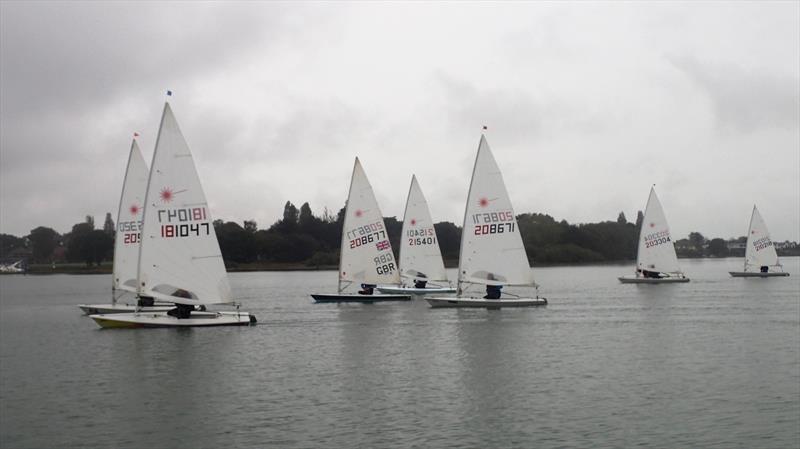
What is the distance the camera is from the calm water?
20.3 m

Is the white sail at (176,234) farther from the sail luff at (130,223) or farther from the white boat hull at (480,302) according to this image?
the white boat hull at (480,302)

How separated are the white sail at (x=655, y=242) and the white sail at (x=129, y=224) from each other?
5004cm

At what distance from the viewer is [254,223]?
7849 inches

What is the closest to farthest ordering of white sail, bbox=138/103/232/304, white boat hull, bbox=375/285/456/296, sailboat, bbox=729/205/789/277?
white sail, bbox=138/103/232/304
white boat hull, bbox=375/285/456/296
sailboat, bbox=729/205/789/277

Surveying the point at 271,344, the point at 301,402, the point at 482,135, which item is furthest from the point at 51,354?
the point at 482,135

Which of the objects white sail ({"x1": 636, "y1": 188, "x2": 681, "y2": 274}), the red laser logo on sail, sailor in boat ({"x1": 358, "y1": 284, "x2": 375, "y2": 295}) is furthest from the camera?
white sail ({"x1": 636, "y1": 188, "x2": 681, "y2": 274})

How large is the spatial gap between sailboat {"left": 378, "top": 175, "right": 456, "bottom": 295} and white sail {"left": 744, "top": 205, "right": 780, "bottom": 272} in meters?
43.6

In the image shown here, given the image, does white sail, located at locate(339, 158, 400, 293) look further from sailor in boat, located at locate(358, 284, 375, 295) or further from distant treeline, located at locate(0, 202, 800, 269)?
distant treeline, located at locate(0, 202, 800, 269)

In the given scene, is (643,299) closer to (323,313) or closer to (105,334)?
(323,313)

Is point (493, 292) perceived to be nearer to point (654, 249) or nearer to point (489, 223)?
point (489, 223)

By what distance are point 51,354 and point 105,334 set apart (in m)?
6.03

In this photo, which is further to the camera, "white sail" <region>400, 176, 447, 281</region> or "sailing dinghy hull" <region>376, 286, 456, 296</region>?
"white sail" <region>400, 176, 447, 281</region>

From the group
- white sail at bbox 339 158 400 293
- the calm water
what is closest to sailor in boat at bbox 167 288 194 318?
the calm water

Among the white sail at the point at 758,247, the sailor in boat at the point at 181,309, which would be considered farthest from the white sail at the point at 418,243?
the white sail at the point at 758,247
